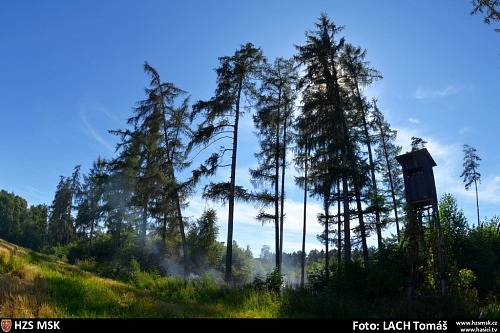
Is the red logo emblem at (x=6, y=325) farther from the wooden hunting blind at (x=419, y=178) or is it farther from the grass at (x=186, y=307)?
the wooden hunting blind at (x=419, y=178)

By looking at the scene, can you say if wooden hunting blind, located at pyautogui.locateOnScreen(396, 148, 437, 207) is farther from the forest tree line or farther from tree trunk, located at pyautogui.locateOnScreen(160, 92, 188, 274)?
tree trunk, located at pyautogui.locateOnScreen(160, 92, 188, 274)

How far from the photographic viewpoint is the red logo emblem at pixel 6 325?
7496 mm

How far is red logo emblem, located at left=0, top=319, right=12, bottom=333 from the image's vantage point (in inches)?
295

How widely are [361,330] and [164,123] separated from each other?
2260 cm

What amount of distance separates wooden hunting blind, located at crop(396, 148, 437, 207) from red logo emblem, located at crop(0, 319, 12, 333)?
41.1ft

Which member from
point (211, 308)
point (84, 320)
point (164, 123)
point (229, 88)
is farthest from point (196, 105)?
point (84, 320)

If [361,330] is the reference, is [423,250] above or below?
above

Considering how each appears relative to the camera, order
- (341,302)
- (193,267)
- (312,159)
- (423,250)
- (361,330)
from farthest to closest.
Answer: (193,267)
(312,159)
(423,250)
(341,302)
(361,330)

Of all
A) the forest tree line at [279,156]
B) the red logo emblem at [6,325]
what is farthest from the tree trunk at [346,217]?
the red logo emblem at [6,325]

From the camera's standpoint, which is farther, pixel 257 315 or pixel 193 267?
pixel 193 267

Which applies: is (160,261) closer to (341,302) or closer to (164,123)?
(164,123)

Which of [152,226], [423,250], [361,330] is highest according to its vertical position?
[152,226]

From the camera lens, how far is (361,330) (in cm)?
783

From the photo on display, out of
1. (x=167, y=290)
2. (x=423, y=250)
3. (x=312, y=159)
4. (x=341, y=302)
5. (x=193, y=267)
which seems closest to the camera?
(x=341, y=302)
